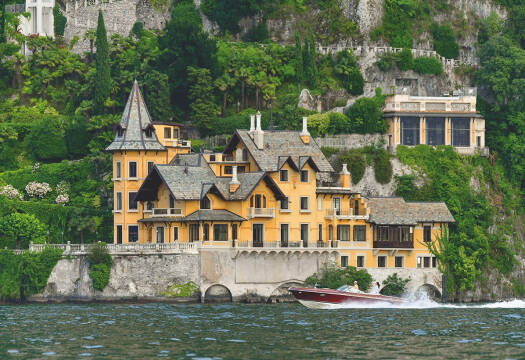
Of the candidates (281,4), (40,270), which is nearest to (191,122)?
(281,4)

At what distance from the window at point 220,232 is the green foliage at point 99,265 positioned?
799 cm

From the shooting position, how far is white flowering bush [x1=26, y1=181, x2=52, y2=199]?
12862 cm

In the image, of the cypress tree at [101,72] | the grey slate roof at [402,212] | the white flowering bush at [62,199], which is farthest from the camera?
the cypress tree at [101,72]

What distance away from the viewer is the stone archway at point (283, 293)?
116 m

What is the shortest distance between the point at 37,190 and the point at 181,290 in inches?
868

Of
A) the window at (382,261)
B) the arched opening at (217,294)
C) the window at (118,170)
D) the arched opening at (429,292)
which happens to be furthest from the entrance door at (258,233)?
the arched opening at (429,292)

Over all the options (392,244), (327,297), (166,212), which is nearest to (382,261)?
(392,244)

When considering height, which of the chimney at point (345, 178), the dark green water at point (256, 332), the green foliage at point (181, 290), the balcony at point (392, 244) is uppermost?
the chimney at point (345, 178)

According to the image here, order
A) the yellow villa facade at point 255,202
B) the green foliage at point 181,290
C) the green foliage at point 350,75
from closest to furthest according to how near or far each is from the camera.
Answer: the green foliage at point 181,290 < the yellow villa facade at point 255,202 < the green foliage at point 350,75

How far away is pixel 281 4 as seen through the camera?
148 metres

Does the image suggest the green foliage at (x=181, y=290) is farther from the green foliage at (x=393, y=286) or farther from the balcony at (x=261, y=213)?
the green foliage at (x=393, y=286)

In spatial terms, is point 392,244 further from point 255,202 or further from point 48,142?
point 48,142

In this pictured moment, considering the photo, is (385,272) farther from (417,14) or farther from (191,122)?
(417,14)

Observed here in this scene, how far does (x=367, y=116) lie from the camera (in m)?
133
